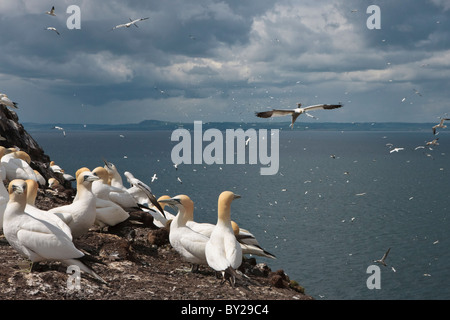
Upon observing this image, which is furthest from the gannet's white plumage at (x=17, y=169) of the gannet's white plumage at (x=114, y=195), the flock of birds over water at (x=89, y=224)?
the gannet's white plumage at (x=114, y=195)

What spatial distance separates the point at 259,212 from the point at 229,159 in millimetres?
113655

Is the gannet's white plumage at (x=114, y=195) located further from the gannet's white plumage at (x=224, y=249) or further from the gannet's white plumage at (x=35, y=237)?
the gannet's white plumage at (x=35, y=237)

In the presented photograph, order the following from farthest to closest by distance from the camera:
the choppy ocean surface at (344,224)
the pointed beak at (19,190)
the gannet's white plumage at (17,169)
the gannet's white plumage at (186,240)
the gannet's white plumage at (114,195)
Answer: the choppy ocean surface at (344,224) < the gannet's white plumage at (17,169) < the gannet's white plumage at (114,195) < the gannet's white plumage at (186,240) < the pointed beak at (19,190)

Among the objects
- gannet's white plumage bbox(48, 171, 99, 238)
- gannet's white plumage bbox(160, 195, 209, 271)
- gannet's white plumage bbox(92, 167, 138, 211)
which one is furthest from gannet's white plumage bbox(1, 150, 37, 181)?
gannet's white plumage bbox(160, 195, 209, 271)

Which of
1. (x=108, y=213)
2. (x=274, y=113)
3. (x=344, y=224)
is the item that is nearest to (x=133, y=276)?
(x=108, y=213)

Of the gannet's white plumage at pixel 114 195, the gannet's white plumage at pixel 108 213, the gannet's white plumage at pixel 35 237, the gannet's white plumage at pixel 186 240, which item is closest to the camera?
the gannet's white plumage at pixel 35 237

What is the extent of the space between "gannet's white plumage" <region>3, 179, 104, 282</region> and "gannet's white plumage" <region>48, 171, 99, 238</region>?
1.75m

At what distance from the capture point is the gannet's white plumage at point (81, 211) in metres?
10.5

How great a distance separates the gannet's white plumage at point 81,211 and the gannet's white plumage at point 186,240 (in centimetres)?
169

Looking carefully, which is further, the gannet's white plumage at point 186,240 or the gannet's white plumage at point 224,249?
the gannet's white plumage at point 186,240

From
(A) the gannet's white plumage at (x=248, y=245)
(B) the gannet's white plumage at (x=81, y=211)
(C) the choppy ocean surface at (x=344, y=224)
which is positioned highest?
(B) the gannet's white plumage at (x=81, y=211)

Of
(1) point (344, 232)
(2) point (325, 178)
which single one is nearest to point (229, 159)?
(2) point (325, 178)

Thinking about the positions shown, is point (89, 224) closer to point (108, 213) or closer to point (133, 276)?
point (108, 213)

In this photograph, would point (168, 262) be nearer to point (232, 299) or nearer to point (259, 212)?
point (232, 299)
